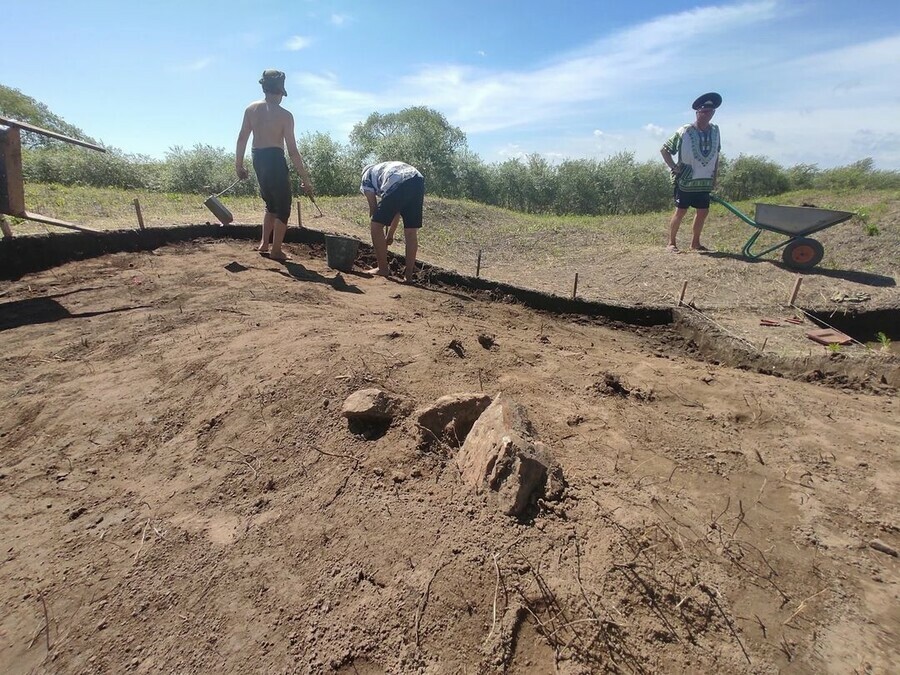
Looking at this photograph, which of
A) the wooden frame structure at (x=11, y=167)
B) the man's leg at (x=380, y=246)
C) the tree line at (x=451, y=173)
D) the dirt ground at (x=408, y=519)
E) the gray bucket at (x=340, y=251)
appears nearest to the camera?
the dirt ground at (x=408, y=519)

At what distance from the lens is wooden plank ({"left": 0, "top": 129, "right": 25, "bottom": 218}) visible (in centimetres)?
397

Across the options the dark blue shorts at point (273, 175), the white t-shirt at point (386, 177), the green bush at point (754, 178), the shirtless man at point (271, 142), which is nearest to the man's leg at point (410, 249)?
the white t-shirt at point (386, 177)

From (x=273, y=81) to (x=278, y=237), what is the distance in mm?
1603

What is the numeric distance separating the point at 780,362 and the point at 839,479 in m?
1.81

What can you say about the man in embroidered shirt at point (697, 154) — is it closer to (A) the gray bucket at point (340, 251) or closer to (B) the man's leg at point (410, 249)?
(B) the man's leg at point (410, 249)

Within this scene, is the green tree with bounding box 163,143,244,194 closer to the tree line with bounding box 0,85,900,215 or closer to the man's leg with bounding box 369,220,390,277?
the tree line with bounding box 0,85,900,215

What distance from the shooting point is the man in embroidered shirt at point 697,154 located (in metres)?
6.51

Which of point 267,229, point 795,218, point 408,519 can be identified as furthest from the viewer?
point 795,218

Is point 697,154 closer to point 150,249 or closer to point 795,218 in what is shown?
point 795,218

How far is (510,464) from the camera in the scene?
1873 mm

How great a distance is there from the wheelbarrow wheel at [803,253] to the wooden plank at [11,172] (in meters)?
8.62

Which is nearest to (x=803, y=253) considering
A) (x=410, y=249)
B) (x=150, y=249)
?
(x=410, y=249)

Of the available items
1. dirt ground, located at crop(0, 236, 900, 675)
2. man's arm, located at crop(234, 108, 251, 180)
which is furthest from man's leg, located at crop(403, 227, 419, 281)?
dirt ground, located at crop(0, 236, 900, 675)

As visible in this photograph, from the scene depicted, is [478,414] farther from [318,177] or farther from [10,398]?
[318,177]
